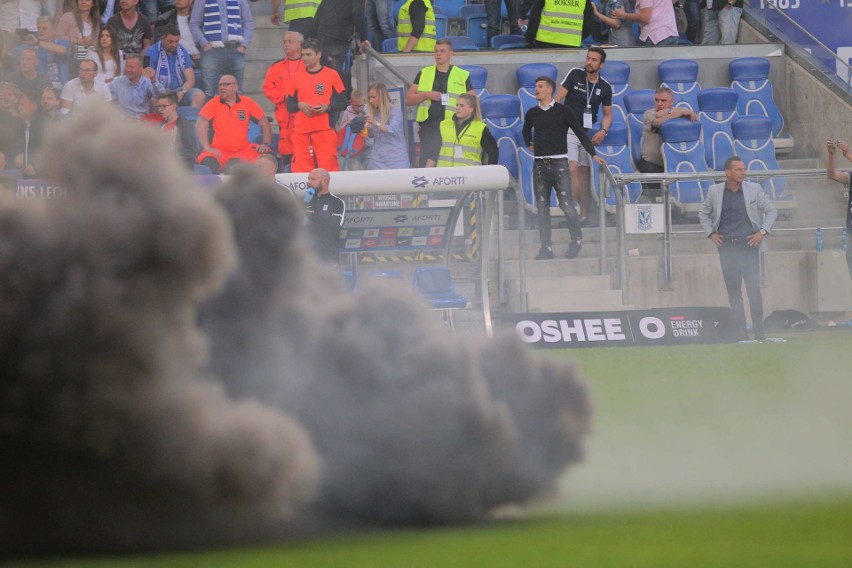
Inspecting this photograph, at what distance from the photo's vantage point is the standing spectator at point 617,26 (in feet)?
77.7

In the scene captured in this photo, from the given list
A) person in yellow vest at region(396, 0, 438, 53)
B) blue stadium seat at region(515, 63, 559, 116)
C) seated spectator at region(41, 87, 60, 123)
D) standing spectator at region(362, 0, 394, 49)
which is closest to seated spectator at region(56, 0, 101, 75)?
seated spectator at region(41, 87, 60, 123)

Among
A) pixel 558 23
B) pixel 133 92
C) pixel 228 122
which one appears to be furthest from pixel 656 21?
pixel 133 92

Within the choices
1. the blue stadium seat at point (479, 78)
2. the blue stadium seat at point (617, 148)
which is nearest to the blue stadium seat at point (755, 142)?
the blue stadium seat at point (617, 148)

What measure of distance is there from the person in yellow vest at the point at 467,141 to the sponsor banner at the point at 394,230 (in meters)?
3.44

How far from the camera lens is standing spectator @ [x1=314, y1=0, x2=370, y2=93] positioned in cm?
1925

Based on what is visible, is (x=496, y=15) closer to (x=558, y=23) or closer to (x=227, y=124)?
(x=558, y=23)

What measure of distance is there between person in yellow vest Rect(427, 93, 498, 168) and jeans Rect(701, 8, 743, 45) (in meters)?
8.27

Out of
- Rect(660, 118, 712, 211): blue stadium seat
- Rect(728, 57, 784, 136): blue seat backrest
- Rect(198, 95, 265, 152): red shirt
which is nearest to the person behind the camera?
Rect(198, 95, 265, 152): red shirt

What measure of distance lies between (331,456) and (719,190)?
1339 centimetres

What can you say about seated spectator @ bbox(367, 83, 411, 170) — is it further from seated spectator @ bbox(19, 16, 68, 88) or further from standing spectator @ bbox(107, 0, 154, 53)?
seated spectator @ bbox(19, 16, 68, 88)

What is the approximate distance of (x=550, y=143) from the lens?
715 inches

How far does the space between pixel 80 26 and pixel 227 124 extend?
328cm

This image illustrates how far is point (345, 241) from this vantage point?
14.0m

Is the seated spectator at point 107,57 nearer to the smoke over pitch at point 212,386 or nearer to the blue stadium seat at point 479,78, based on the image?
the blue stadium seat at point 479,78
